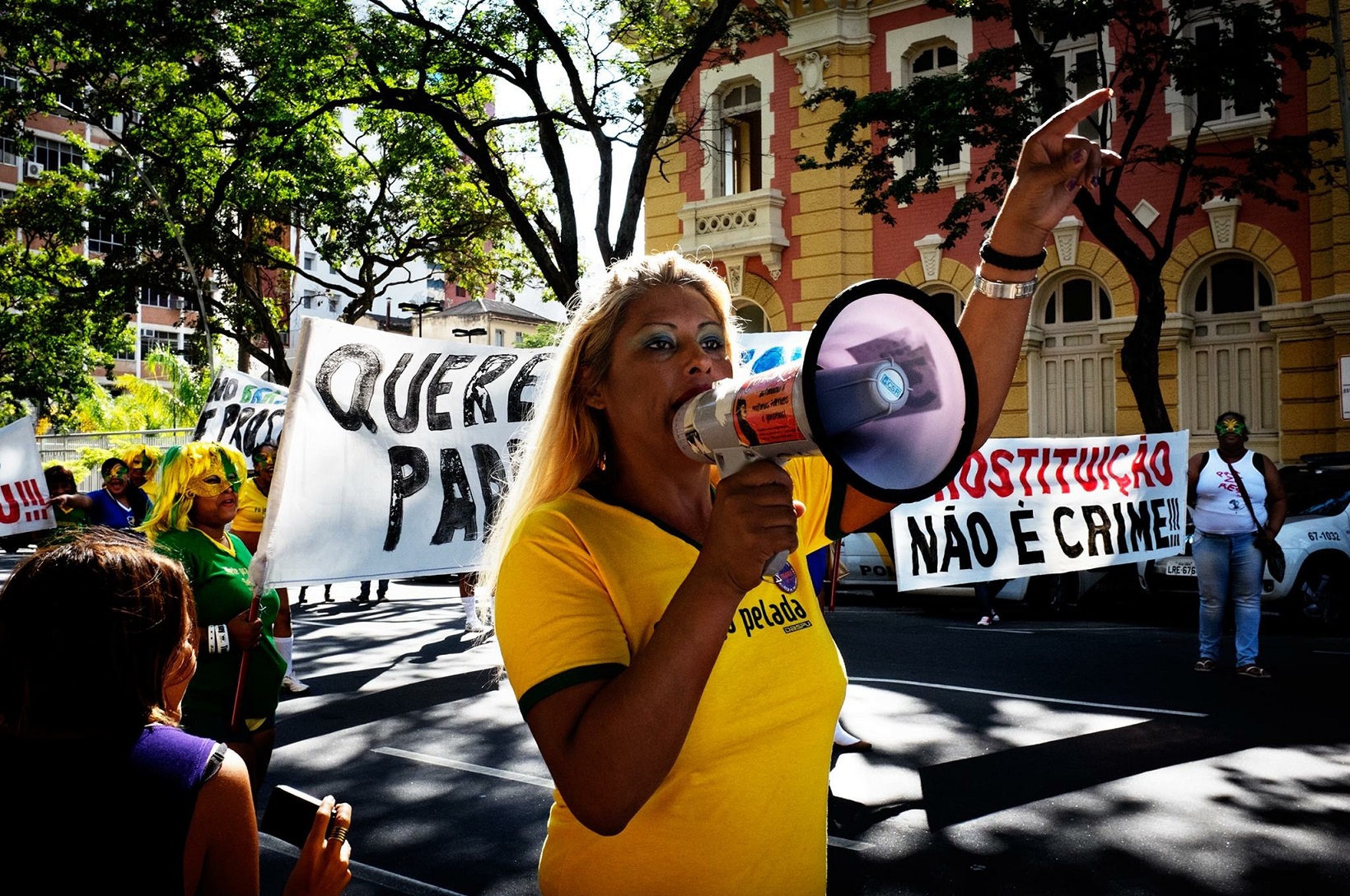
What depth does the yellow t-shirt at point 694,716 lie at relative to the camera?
1.51m

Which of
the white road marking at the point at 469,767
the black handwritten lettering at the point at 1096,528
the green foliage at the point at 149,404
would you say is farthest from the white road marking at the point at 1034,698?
the green foliage at the point at 149,404

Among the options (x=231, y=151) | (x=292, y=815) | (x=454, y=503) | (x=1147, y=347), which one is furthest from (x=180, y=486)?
(x=231, y=151)

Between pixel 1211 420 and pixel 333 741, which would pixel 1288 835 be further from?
pixel 1211 420

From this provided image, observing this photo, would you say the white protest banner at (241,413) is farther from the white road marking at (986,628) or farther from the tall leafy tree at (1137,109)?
the tall leafy tree at (1137,109)

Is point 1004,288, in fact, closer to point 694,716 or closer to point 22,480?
point 694,716

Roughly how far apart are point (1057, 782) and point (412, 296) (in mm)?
88208

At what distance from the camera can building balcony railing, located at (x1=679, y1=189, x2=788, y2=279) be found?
70.4ft

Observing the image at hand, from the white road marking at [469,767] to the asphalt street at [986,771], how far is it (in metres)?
0.02

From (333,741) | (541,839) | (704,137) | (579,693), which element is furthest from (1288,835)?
(704,137)

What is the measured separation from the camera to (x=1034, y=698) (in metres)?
7.73

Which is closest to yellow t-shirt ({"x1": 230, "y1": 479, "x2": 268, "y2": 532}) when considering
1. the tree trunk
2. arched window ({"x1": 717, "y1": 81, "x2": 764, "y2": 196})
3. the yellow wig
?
the yellow wig

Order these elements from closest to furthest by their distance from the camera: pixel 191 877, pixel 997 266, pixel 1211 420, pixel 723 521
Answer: pixel 723 521 → pixel 191 877 → pixel 997 266 → pixel 1211 420

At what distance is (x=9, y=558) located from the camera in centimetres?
2408

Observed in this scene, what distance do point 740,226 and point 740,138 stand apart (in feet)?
6.49
